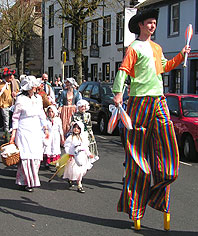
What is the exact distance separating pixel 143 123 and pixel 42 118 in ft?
9.55

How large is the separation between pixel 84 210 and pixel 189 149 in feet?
16.6

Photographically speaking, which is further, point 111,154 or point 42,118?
point 111,154

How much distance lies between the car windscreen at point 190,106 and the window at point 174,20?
15.2 metres

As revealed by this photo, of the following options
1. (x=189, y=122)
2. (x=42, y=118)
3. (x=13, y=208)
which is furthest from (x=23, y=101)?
(x=189, y=122)

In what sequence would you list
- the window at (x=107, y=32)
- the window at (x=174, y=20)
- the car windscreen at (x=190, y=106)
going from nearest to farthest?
the car windscreen at (x=190, y=106) < the window at (x=174, y=20) < the window at (x=107, y=32)

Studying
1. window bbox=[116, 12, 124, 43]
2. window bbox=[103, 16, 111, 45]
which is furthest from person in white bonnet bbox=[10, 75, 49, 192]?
window bbox=[103, 16, 111, 45]

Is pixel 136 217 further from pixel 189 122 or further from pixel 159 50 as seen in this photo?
pixel 189 122

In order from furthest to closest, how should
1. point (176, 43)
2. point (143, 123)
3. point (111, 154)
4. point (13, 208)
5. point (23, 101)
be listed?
point (176, 43) < point (111, 154) < point (23, 101) < point (13, 208) < point (143, 123)

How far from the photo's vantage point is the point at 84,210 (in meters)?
6.12

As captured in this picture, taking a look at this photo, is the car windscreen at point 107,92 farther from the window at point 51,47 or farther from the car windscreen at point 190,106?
the window at point 51,47

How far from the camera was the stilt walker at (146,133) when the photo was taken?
198 inches

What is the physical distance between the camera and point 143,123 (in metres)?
5.10

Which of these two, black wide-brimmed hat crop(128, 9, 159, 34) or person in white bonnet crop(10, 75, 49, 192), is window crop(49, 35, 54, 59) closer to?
person in white bonnet crop(10, 75, 49, 192)

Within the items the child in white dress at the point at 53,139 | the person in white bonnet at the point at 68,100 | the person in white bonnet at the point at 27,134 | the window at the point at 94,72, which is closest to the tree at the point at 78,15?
the window at the point at 94,72
